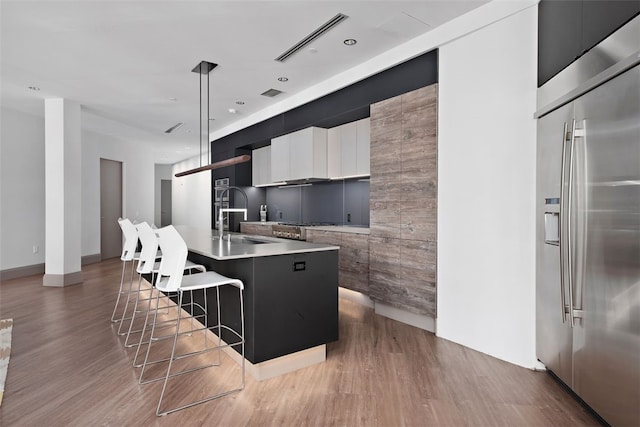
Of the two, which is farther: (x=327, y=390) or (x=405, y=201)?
(x=405, y=201)

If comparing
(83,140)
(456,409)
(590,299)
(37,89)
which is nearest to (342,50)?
(590,299)

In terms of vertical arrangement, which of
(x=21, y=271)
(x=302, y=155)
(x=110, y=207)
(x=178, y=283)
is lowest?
(x=21, y=271)

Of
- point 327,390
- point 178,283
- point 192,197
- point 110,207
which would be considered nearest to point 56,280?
point 110,207

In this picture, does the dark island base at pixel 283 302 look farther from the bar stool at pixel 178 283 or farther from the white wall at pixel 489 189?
the white wall at pixel 489 189

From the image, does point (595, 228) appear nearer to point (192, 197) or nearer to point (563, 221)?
point (563, 221)

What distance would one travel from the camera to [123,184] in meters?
8.87

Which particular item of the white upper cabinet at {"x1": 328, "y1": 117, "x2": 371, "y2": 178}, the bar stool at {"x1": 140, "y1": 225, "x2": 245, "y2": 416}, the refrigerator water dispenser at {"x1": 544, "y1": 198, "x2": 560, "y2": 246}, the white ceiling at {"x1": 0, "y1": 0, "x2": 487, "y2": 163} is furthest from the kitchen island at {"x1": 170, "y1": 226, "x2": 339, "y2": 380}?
the white upper cabinet at {"x1": 328, "y1": 117, "x2": 371, "y2": 178}

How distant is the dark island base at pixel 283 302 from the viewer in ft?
8.34

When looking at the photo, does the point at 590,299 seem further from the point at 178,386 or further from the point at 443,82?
the point at 178,386

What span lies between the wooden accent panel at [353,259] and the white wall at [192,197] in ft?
21.3

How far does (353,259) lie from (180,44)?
3.05 m

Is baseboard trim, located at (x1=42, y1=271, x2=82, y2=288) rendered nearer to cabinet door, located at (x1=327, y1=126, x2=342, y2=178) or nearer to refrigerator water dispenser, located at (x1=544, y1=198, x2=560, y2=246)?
cabinet door, located at (x1=327, y1=126, x2=342, y2=178)

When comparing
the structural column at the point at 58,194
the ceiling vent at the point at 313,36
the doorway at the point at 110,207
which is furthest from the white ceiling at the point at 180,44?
the doorway at the point at 110,207

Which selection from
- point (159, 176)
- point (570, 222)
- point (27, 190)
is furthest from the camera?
point (159, 176)
